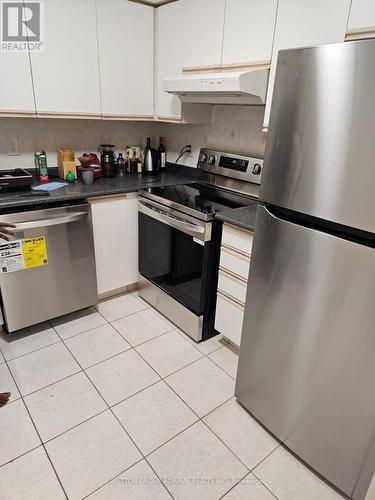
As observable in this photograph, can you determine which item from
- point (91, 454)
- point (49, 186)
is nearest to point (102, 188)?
point (49, 186)

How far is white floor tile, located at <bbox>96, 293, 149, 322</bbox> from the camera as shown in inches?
94.3

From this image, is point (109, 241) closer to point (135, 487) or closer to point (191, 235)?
point (191, 235)

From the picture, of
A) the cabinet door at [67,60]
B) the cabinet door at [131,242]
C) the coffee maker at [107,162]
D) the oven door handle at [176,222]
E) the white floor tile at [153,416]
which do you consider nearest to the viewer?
the white floor tile at [153,416]

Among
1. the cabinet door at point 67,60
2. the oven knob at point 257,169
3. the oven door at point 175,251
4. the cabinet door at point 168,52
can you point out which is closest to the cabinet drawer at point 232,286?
the oven door at point 175,251

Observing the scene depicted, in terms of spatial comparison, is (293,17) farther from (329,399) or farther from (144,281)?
(144,281)

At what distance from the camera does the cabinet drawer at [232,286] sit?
5.85ft

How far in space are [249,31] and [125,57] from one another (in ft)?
3.14

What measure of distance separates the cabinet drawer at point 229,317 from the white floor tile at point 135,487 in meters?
0.82

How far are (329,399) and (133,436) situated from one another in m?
0.89

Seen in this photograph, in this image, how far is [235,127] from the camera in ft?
7.52

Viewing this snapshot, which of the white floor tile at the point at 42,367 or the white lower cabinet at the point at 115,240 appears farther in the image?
the white lower cabinet at the point at 115,240

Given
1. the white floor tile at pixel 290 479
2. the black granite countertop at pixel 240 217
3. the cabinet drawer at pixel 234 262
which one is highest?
the black granite countertop at pixel 240 217

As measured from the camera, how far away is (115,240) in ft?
7.75

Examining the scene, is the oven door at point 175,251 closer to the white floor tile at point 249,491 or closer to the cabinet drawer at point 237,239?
the cabinet drawer at point 237,239
